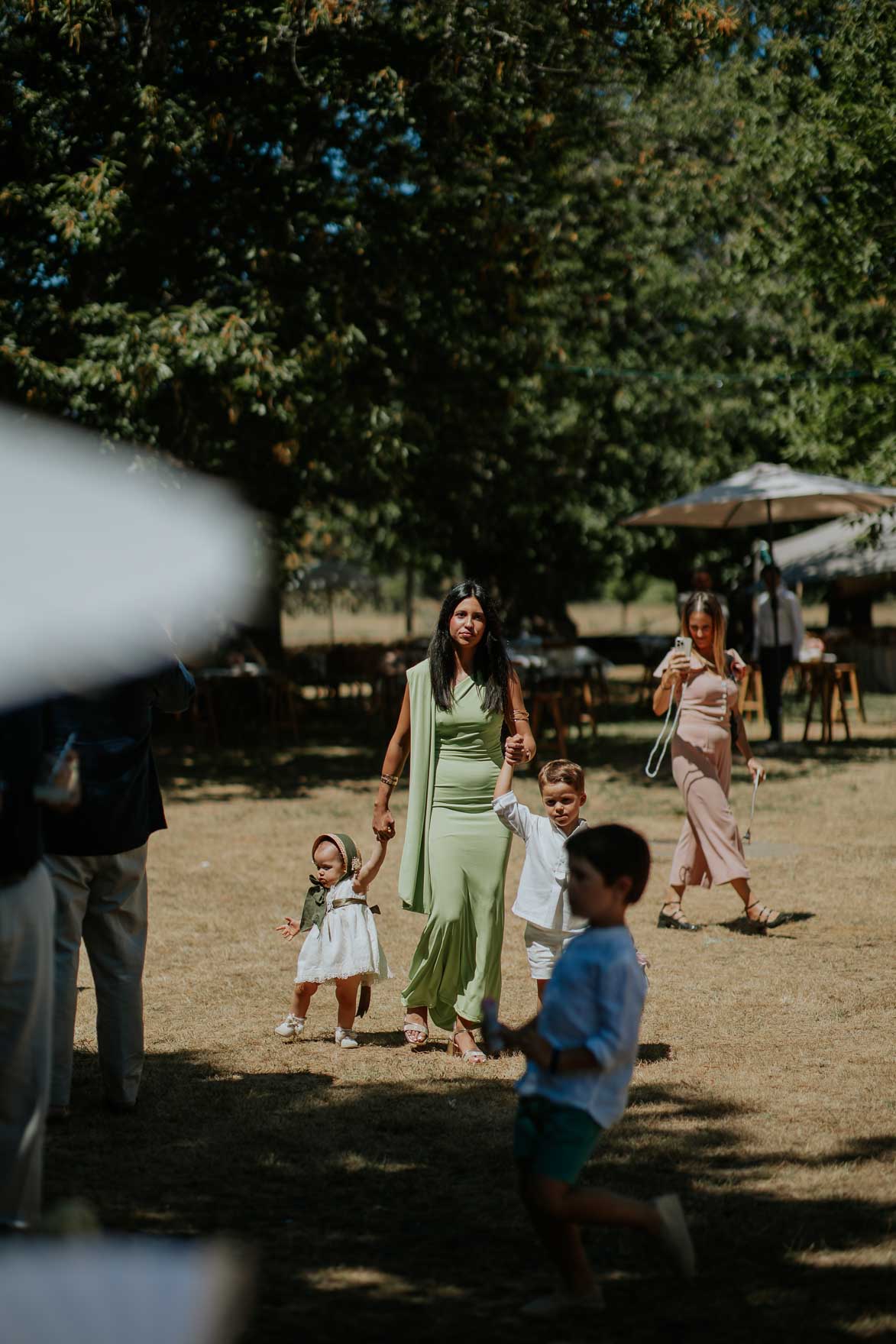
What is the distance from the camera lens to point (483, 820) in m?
6.07

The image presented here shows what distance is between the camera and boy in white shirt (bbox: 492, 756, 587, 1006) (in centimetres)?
583

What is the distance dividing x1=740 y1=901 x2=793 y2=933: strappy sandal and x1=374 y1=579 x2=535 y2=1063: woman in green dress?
2.65 metres

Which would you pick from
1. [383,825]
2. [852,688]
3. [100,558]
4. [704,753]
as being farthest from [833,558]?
[383,825]

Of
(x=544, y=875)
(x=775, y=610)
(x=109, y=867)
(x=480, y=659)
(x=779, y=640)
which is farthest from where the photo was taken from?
(x=779, y=640)

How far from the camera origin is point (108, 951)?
17.2 ft

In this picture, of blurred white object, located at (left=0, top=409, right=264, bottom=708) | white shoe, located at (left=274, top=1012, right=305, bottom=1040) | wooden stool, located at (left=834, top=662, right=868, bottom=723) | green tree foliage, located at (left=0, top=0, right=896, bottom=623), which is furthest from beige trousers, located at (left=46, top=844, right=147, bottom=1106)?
wooden stool, located at (left=834, top=662, right=868, bottom=723)

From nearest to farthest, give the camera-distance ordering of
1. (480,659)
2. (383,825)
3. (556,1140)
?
(556,1140), (383,825), (480,659)

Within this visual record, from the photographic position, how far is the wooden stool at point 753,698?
66.0 feet

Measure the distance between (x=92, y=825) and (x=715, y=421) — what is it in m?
21.7

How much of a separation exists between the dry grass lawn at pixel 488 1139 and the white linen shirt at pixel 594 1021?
56 centimetres

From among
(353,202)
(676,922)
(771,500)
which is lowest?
(676,922)

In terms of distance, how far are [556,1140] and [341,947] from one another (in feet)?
8.66

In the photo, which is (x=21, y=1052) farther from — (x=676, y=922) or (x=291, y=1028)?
(x=676, y=922)

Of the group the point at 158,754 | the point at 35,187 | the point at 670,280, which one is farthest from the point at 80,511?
the point at 670,280
